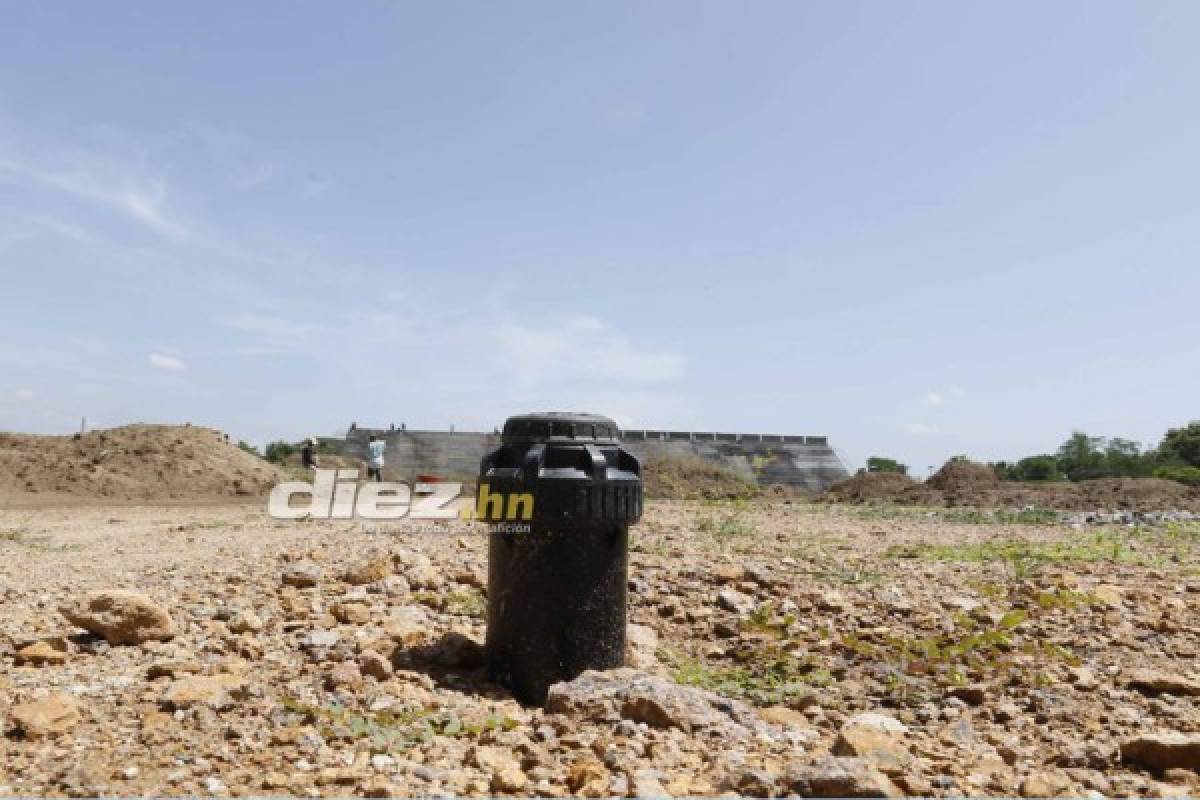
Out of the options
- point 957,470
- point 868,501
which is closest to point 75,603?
point 868,501

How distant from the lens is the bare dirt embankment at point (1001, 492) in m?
16.4

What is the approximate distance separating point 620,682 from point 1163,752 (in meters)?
1.68

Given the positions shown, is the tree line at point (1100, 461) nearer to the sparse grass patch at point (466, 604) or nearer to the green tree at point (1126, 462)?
the green tree at point (1126, 462)

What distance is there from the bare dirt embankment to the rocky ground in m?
11.1

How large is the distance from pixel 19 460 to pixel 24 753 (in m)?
17.7

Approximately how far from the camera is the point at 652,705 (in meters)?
2.86

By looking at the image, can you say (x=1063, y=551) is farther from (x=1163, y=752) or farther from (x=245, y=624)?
(x=245, y=624)

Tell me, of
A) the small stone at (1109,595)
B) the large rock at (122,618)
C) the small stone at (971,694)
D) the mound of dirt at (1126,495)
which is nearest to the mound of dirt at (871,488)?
the mound of dirt at (1126,495)

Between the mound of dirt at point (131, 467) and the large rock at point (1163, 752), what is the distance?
50.9 feet

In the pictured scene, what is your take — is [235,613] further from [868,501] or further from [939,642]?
[868,501]

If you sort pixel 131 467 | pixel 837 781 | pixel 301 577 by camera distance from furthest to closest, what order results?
pixel 131 467 < pixel 301 577 < pixel 837 781

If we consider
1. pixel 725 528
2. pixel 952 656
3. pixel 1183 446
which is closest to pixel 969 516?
pixel 725 528

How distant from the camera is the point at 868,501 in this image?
1800 cm

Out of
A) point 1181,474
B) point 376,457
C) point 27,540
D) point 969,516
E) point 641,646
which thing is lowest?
point 641,646
